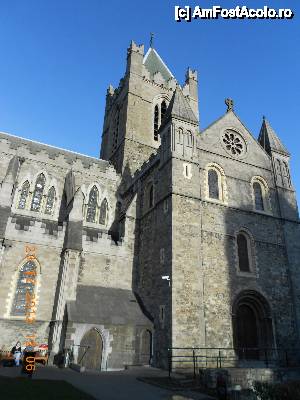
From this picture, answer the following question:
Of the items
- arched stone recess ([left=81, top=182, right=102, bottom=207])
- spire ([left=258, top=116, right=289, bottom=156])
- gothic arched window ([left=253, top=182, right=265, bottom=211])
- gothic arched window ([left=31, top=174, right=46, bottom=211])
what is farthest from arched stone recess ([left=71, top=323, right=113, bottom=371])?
spire ([left=258, top=116, right=289, bottom=156])

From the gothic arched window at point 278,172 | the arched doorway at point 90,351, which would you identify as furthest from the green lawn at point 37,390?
the gothic arched window at point 278,172

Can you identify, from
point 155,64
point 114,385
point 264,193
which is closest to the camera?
point 114,385

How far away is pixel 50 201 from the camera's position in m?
25.8

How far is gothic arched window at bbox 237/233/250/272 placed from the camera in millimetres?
20750

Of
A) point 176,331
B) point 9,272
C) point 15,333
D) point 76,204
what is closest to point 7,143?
point 76,204

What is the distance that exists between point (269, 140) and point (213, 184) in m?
7.90

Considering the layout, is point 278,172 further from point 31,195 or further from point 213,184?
point 31,195

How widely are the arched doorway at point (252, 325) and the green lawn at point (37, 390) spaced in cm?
1120

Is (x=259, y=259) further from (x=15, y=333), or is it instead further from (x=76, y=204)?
(x=15, y=333)

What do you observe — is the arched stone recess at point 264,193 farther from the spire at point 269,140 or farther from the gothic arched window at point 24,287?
the gothic arched window at point 24,287

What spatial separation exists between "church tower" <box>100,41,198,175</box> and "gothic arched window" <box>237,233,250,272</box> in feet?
43.5

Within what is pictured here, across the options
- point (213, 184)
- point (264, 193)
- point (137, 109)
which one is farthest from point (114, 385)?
point (137, 109)

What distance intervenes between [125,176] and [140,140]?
5489mm

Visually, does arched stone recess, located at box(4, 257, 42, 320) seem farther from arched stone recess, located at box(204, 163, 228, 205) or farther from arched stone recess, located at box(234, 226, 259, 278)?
arched stone recess, located at box(234, 226, 259, 278)
